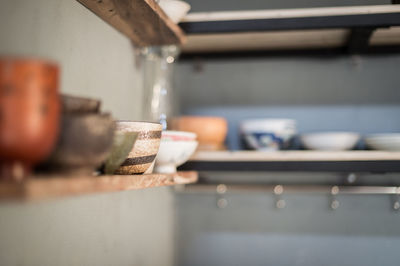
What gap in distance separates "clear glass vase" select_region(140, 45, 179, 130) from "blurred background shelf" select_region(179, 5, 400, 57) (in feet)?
0.52

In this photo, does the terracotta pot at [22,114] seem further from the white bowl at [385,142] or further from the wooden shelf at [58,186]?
the white bowl at [385,142]

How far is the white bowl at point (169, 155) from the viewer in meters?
1.13

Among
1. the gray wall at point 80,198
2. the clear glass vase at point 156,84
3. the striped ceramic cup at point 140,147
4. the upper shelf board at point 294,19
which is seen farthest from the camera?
the clear glass vase at point 156,84

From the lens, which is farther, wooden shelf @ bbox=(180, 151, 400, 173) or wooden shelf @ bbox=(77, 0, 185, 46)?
wooden shelf @ bbox=(180, 151, 400, 173)

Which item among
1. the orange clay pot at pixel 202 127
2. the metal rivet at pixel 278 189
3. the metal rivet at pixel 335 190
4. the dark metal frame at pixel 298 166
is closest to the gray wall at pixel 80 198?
the orange clay pot at pixel 202 127

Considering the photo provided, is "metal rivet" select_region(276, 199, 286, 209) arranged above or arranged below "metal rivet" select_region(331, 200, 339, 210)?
below

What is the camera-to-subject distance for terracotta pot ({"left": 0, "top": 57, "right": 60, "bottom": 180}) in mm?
496

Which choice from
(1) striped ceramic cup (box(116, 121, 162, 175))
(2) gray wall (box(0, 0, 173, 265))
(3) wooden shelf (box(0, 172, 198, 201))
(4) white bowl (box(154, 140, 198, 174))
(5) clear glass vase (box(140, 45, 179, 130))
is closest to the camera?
(3) wooden shelf (box(0, 172, 198, 201))

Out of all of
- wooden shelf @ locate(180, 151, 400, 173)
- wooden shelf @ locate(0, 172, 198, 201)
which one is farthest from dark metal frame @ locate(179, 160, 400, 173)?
wooden shelf @ locate(0, 172, 198, 201)

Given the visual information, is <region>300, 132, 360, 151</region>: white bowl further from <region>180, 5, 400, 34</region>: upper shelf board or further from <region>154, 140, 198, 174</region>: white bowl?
<region>154, 140, 198, 174</region>: white bowl

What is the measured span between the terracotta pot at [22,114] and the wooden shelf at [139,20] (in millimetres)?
540

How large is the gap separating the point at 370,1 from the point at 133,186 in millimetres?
1394

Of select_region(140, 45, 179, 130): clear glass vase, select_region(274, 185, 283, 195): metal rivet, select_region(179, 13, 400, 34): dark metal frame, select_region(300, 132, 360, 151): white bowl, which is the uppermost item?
select_region(179, 13, 400, 34): dark metal frame

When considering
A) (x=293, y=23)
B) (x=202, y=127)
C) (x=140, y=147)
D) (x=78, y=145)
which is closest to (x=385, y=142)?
(x=293, y=23)
